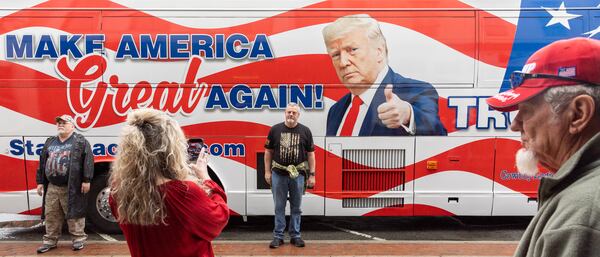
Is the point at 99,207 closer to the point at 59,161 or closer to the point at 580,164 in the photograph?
the point at 59,161

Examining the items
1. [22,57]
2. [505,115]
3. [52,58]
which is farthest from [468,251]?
[22,57]

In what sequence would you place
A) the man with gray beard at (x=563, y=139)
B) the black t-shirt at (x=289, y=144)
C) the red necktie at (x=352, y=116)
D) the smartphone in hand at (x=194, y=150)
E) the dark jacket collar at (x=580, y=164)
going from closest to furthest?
the man with gray beard at (x=563, y=139)
the dark jacket collar at (x=580, y=164)
the smartphone in hand at (x=194, y=150)
the black t-shirt at (x=289, y=144)
the red necktie at (x=352, y=116)

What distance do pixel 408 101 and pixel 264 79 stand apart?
1.93 m

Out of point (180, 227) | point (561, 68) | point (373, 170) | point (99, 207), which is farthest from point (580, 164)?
point (99, 207)

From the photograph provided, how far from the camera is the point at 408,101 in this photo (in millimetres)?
6066

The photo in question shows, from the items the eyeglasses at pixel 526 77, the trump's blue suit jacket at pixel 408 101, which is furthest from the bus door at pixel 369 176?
the eyeglasses at pixel 526 77

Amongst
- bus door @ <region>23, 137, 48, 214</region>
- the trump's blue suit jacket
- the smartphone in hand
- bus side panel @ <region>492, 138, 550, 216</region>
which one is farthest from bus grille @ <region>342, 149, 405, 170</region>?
bus door @ <region>23, 137, 48, 214</region>

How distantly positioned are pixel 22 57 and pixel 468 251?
611 cm

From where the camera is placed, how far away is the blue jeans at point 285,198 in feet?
18.4

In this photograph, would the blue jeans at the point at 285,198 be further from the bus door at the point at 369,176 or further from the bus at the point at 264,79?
the bus door at the point at 369,176

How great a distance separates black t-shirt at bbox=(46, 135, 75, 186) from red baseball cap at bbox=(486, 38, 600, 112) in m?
5.15

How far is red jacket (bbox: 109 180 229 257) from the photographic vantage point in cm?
206

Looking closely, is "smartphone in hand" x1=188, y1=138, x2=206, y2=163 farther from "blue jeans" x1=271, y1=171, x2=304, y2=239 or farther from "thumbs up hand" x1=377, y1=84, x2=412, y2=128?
"thumbs up hand" x1=377, y1=84, x2=412, y2=128

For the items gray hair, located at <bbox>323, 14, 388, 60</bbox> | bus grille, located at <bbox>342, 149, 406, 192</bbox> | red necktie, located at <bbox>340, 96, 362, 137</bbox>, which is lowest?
bus grille, located at <bbox>342, 149, 406, 192</bbox>
